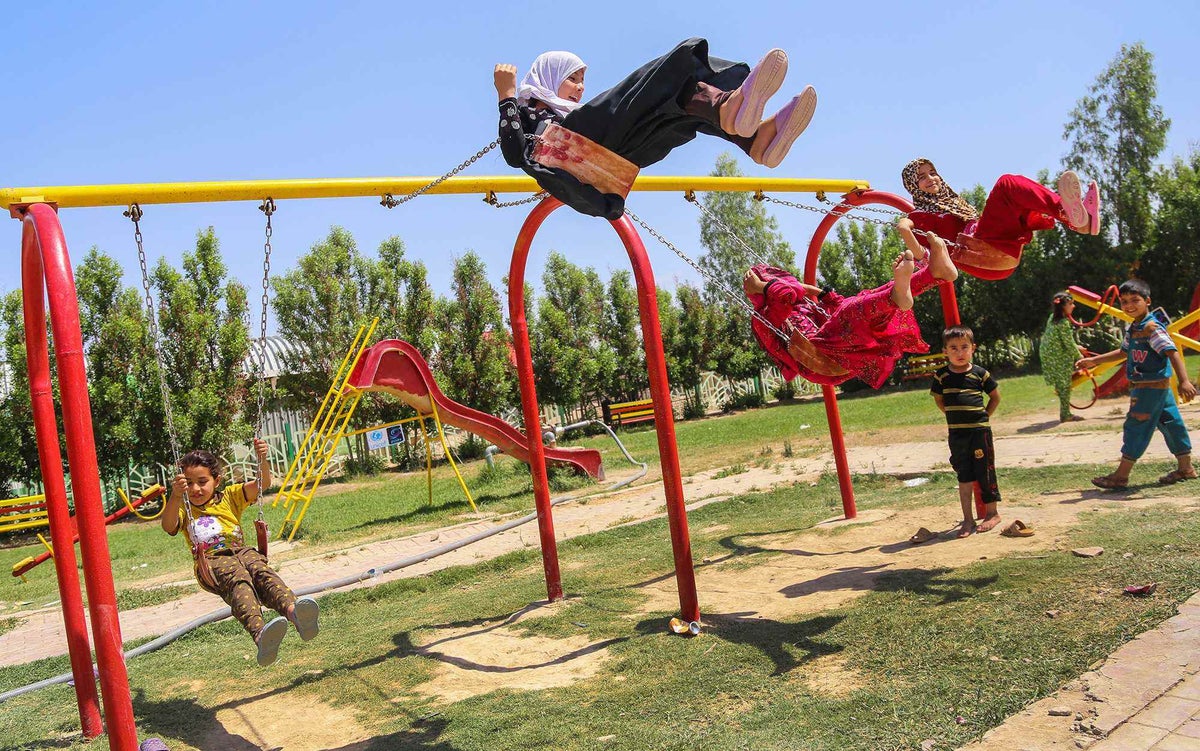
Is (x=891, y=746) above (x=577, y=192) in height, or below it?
below

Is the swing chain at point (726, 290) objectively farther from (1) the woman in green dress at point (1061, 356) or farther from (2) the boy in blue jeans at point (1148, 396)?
(1) the woman in green dress at point (1061, 356)

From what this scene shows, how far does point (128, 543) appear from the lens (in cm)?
1461

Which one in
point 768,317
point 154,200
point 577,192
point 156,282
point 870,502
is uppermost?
point 156,282

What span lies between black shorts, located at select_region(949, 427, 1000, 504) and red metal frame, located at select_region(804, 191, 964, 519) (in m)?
0.11

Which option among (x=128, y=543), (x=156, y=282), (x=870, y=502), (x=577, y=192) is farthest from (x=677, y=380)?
(x=577, y=192)

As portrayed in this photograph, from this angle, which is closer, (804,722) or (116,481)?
(804,722)

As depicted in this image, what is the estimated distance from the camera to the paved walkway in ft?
10.0

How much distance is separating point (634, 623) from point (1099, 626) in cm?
251

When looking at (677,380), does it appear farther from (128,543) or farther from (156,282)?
(128,543)

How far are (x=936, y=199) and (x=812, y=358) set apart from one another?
164 cm

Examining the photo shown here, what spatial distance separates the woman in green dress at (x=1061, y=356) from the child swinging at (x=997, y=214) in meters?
8.61

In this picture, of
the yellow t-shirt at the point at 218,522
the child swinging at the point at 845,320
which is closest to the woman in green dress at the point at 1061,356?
the child swinging at the point at 845,320

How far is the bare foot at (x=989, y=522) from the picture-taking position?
20.8 feet

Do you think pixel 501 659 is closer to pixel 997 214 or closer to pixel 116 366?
pixel 997 214
